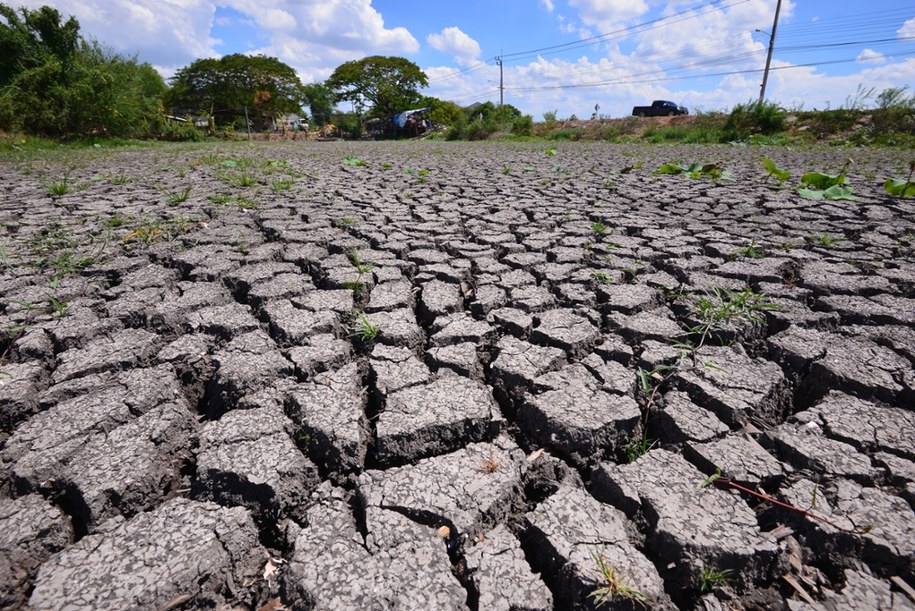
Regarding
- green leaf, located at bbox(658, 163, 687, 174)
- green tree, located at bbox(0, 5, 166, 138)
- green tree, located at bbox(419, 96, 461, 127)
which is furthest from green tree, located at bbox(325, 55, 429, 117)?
green leaf, located at bbox(658, 163, 687, 174)

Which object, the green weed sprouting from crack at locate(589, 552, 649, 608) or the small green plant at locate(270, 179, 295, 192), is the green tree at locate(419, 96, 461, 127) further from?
the green weed sprouting from crack at locate(589, 552, 649, 608)

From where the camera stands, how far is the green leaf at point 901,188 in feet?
12.8

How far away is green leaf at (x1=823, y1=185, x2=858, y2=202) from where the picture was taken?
400 centimetres

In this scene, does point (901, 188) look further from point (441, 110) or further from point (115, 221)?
point (441, 110)

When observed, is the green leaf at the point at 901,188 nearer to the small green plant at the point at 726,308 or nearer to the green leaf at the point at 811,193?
the green leaf at the point at 811,193

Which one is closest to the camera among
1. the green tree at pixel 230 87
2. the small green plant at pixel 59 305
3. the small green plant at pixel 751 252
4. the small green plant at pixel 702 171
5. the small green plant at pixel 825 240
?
the small green plant at pixel 59 305

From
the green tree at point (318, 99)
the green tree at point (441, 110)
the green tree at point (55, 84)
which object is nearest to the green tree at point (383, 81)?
the green tree at point (441, 110)

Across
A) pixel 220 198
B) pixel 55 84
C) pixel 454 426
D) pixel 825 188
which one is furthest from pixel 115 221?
pixel 55 84

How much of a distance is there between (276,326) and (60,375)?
26.3 inches

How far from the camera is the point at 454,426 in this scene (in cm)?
127

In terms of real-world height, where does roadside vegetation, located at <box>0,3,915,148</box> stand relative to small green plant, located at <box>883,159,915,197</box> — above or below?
above

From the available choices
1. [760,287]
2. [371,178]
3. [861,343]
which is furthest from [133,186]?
[861,343]

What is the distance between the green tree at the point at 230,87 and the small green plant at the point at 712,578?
104 feet

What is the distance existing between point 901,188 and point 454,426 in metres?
4.90
